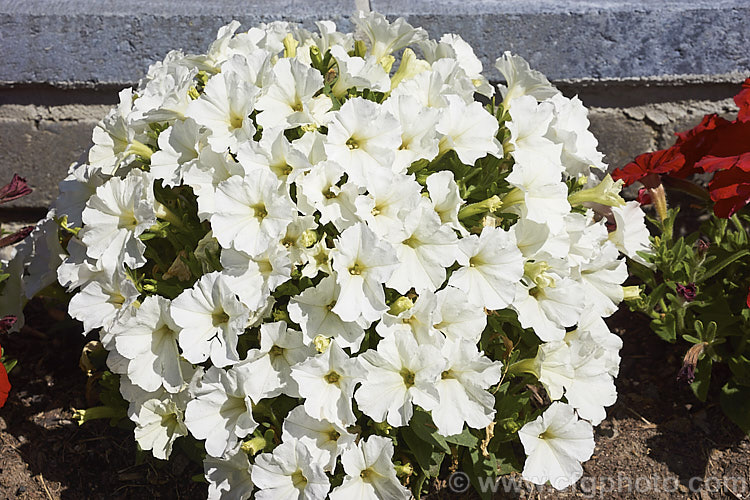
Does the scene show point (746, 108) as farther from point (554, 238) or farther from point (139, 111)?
point (139, 111)

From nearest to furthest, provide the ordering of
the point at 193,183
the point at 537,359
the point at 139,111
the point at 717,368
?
the point at 193,183, the point at 537,359, the point at 139,111, the point at 717,368

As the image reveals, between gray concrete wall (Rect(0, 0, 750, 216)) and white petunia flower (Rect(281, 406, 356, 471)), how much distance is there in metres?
1.73

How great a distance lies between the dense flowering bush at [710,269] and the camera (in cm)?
206

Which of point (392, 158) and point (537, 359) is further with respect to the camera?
point (537, 359)

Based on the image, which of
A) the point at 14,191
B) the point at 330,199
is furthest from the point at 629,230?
the point at 14,191

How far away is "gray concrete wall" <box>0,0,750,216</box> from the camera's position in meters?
2.61

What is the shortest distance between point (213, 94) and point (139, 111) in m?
0.31

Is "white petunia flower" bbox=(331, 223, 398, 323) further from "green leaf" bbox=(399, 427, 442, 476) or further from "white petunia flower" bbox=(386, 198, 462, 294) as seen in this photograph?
"green leaf" bbox=(399, 427, 442, 476)

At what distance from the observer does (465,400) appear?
150 centimetres

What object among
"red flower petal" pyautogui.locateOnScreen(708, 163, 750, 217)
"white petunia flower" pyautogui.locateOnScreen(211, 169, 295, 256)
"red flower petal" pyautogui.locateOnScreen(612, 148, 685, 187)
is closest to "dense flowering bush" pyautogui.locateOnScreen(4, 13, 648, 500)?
"white petunia flower" pyautogui.locateOnScreen(211, 169, 295, 256)

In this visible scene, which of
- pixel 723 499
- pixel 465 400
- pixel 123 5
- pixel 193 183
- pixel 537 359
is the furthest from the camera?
pixel 123 5

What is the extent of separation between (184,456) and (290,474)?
0.73 metres

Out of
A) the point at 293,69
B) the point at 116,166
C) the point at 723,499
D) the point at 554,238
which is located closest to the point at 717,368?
the point at 723,499

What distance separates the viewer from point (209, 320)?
5.07 ft
